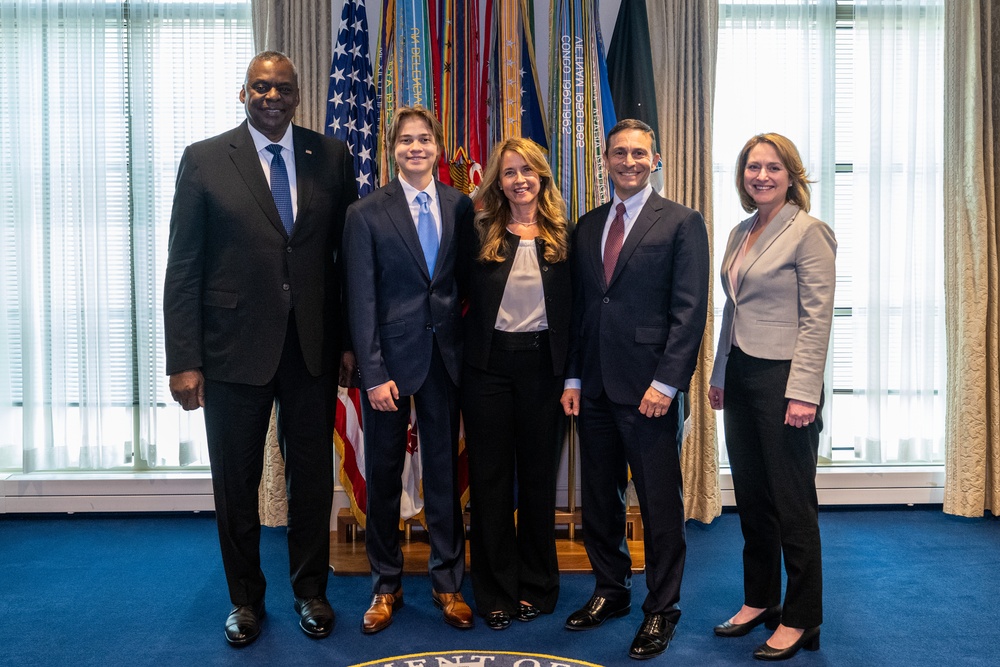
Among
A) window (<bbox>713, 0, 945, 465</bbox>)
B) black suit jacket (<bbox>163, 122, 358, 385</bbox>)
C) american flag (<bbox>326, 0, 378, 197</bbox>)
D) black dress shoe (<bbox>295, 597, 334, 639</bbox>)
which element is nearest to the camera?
black suit jacket (<bbox>163, 122, 358, 385</bbox>)

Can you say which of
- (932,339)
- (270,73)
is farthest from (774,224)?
(932,339)

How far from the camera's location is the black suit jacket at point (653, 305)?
7.75ft

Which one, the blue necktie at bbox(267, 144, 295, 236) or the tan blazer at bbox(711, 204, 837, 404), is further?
the blue necktie at bbox(267, 144, 295, 236)

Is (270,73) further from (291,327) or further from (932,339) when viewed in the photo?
(932,339)

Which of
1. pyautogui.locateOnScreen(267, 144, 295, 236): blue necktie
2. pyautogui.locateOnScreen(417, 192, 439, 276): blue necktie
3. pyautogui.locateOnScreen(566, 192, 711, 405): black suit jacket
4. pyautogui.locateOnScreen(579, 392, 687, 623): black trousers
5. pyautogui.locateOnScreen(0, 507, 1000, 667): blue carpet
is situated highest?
A: pyautogui.locateOnScreen(267, 144, 295, 236): blue necktie

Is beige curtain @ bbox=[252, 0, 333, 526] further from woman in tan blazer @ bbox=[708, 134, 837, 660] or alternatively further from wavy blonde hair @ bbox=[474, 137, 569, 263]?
woman in tan blazer @ bbox=[708, 134, 837, 660]

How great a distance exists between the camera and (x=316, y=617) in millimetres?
2561

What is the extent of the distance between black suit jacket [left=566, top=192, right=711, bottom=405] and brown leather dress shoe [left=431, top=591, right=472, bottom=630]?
86cm

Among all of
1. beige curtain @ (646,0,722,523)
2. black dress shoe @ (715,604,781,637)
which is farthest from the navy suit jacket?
beige curtain @ (646,0,722,523)

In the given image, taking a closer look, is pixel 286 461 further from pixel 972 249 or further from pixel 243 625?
pixel 972 249

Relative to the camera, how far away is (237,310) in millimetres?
2434

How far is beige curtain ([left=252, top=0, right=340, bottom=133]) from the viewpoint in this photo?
3584 millimetres

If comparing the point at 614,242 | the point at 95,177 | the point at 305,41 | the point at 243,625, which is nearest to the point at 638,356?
the point at 614,242

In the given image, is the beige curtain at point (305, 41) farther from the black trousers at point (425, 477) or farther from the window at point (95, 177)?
the black trousers at point (425, 477)
